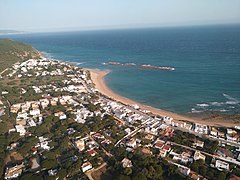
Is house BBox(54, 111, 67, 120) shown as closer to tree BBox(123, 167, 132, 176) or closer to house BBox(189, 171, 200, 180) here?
tree BBox(123, 167, 132, 176)

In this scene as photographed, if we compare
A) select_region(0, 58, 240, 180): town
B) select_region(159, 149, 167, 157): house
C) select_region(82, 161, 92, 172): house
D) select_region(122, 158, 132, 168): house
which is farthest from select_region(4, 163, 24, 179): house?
select_region(159, 149, 167, 157): house

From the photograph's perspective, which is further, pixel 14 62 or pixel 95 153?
pixel 14 62

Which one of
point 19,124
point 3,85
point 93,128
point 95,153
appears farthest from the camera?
point 3,85

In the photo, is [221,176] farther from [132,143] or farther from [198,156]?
[132,143]

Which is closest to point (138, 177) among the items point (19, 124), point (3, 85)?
point (19, 124)

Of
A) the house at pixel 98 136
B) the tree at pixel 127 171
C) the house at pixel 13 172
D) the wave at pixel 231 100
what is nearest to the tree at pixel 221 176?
the tree at pixel 127 171

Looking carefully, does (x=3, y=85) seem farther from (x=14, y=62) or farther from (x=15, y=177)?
(x=15, y=177)

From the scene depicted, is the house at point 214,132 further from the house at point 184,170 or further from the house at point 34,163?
the house at point 34,163
